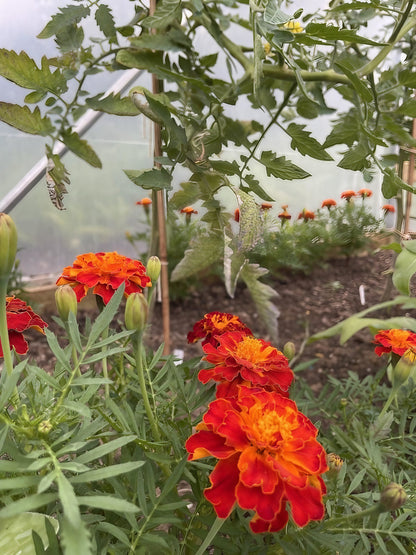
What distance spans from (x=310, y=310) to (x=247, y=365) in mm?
1136

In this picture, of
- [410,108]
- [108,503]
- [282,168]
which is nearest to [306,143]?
[282,168]

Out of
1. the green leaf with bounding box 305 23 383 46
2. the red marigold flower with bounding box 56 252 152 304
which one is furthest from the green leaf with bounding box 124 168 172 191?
the green leaf with bounding box 305 23 383 46

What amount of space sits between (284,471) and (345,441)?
258 millimetres

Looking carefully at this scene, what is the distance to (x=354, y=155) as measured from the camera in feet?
2.06

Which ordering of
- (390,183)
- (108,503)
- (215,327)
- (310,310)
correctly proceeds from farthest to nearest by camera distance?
(310,310) < (390,183) < (215,327) < (108,503)

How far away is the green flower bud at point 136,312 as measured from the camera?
343 millimetres

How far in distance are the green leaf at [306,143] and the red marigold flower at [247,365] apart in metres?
0.26

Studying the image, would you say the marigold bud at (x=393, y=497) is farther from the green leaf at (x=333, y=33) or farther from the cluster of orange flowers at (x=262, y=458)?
the green leaf at (x=333, y=33)

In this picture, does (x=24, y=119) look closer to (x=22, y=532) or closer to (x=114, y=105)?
(x=114, y=105)

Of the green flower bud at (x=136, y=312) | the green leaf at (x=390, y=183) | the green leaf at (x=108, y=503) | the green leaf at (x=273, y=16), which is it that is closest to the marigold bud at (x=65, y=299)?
the green flower bud at (x=136, y=312)

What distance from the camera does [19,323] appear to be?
0.43m

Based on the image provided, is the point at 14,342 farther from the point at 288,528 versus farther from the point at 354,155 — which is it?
the point at 354,155

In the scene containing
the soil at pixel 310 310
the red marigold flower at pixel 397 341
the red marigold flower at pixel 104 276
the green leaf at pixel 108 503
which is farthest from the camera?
the soil at pixel 310 310

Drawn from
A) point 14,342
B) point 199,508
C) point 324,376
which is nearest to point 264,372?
point 199,508
